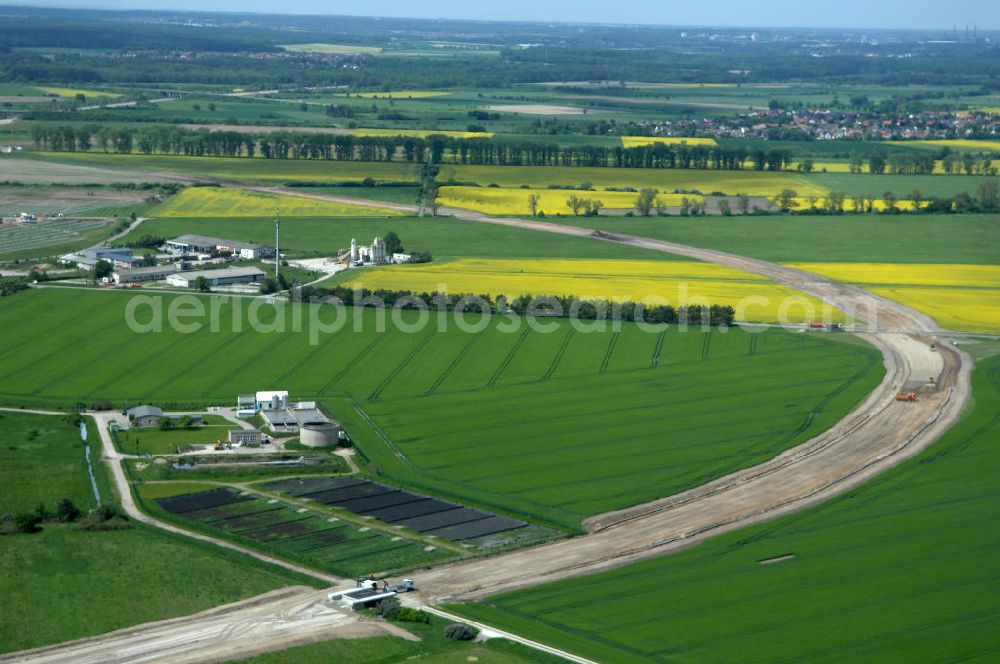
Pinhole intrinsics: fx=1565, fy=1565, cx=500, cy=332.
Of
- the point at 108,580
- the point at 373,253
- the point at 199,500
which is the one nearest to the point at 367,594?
the point at 108,580

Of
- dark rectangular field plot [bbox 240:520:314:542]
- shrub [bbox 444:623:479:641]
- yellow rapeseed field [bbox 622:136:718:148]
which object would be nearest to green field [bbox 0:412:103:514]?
dark rectangular field plot [bbox 240:520:314:542]

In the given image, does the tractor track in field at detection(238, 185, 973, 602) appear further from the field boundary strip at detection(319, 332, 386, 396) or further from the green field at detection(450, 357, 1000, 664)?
the field boundary strip at detection(319, 332, 386, 396)

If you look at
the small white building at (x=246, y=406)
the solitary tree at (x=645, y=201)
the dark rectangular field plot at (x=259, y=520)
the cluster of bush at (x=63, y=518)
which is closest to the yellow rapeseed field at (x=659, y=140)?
the solitary tree at (x=645, y=201)

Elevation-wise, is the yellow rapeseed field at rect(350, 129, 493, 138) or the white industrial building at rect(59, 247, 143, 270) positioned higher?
the yellow rapeseed field at rect(350, 129, 493, 138)

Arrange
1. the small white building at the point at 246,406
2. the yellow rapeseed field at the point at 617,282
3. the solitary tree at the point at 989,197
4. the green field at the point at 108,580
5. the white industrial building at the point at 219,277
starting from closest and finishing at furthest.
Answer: the green field at the point at 108,580 → the small white building at the point at 246,406 → the yellow rapeseed field at the point at 617,282 → the white industrial building at the point at 219,277 → the solitary tree at the point at 989,197

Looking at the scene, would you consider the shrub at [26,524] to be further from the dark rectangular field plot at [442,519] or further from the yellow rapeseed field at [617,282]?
the yellow rapeseed field at [617,282]

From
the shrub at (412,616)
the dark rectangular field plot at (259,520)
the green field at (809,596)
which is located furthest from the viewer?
the dark rectangular field plot at (259,520)
